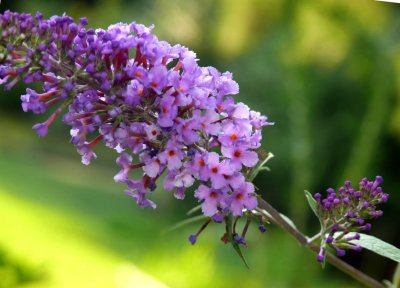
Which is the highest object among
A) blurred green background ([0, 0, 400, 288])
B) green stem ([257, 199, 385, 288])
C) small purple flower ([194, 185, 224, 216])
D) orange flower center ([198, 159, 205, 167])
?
orange flower center ([198, 159, 205, 167])

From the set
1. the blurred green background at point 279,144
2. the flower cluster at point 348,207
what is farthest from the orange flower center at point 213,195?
the blurred green background at point 279,144

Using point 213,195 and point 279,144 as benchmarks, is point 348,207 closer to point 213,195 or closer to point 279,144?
point 213,195

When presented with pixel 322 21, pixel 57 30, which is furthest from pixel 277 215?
pixel 322 21

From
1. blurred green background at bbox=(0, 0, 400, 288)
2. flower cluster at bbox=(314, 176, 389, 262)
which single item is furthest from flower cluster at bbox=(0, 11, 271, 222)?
blurred green background at bbox=(0, 0, 400, 288)

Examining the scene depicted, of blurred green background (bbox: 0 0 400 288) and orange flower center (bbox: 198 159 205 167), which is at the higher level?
orange flower center (bbox: 198 159 205 167)

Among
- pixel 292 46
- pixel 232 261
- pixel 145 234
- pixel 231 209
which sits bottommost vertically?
pixel 145 234

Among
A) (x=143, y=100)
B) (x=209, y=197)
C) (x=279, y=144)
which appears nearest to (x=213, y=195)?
(x=209, y=197)

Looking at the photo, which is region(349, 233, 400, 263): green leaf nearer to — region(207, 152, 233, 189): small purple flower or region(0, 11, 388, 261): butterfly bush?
region(0, 11, 388, 261): butterfly bush

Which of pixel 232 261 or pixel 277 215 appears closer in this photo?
pixel 277 215

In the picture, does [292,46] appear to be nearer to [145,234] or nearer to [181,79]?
[145,234]
